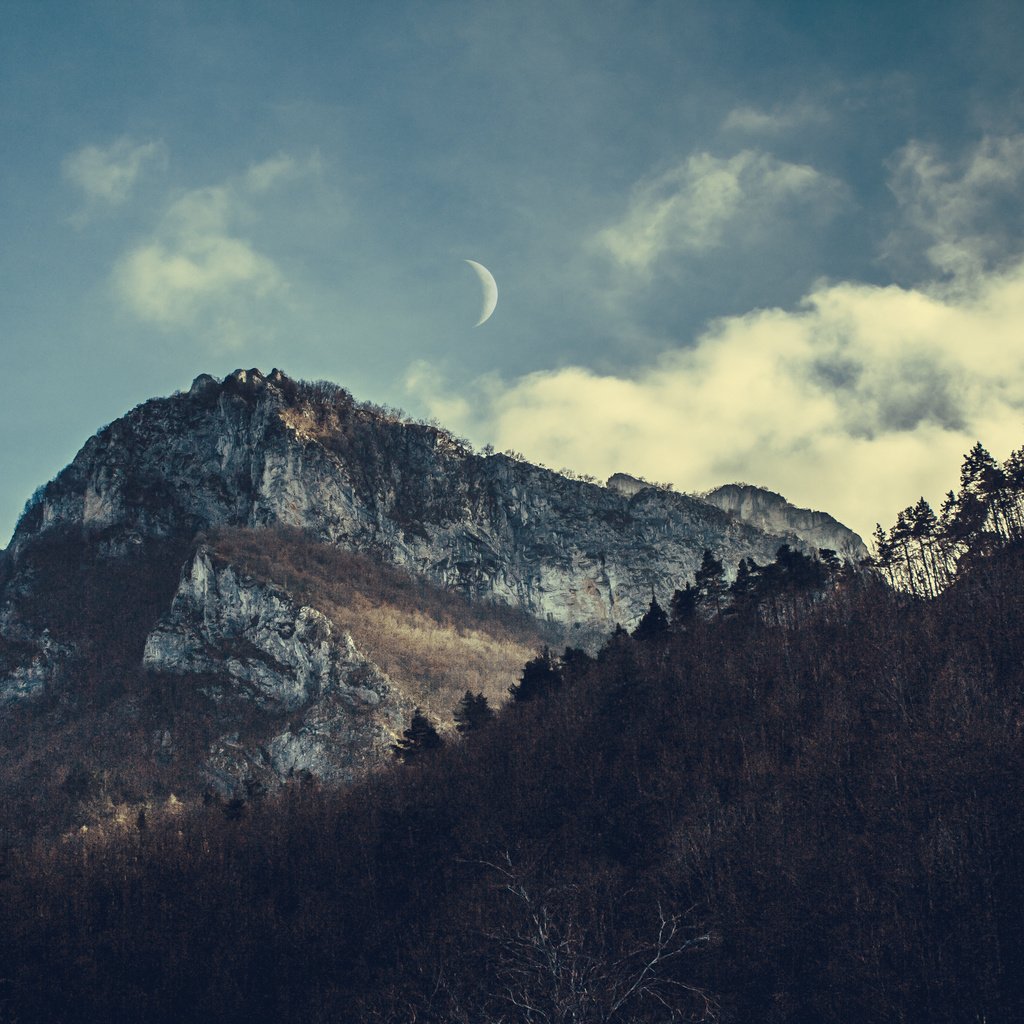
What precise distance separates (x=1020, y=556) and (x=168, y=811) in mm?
109643

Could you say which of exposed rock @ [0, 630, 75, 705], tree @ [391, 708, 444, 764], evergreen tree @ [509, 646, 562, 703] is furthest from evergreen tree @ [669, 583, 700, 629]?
exposed rock @ [0, 630, 75, 705]

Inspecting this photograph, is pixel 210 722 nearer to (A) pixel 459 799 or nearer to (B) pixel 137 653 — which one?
(B) pixel 137 653

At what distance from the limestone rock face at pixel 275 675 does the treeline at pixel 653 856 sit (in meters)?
36.2

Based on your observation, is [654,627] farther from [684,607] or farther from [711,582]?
[711,582]

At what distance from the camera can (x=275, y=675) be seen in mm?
156000

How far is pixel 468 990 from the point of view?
51.0 meters

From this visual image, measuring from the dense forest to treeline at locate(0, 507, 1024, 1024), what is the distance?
0.75 ft

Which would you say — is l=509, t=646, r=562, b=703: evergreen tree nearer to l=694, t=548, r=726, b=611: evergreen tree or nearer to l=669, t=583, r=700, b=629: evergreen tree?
l=669, t=583, r=700, b=629: evergreen tree

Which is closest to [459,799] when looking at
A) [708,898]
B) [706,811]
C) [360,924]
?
[360,924]

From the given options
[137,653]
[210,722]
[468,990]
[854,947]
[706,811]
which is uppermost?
[137,653]

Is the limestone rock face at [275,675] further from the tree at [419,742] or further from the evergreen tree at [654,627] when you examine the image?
the evergreen tree at [654,627]

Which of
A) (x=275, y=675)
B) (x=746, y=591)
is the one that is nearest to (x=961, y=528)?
(x=746, y=591)

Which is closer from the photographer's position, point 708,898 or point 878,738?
point 708,898

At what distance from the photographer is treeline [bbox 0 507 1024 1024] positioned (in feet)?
138
